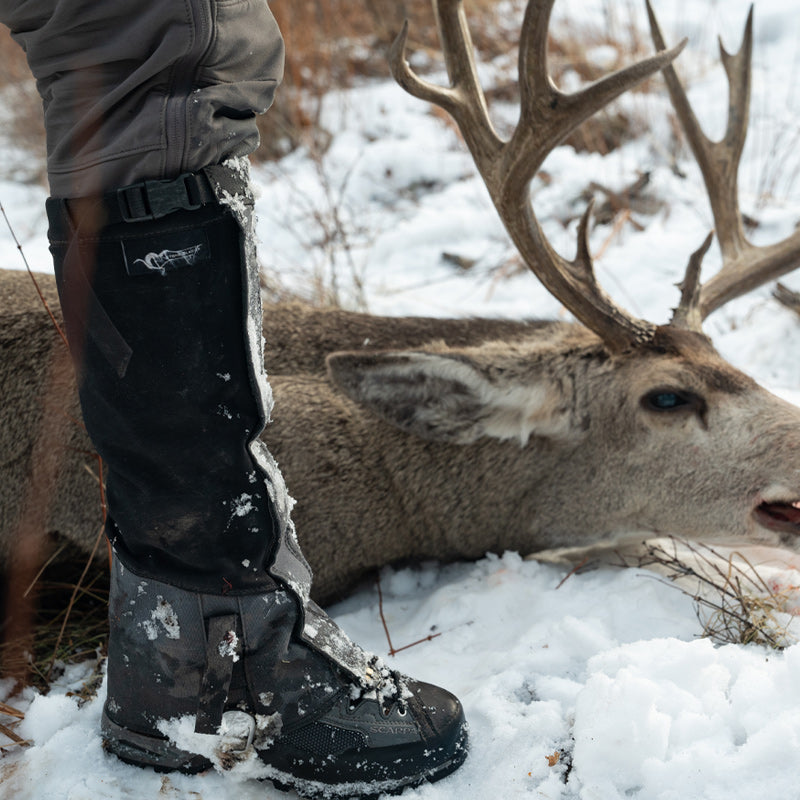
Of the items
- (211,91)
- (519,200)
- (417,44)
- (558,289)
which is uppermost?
(417,44)

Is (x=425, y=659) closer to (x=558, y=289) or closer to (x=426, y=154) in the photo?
(x=558, y=289)

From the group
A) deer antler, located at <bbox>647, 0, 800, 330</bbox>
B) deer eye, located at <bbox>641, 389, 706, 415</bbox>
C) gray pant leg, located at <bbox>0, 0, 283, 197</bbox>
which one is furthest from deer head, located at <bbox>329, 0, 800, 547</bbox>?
gray pant leg, located at <bbox>0, 0, 283, 197</bbox>

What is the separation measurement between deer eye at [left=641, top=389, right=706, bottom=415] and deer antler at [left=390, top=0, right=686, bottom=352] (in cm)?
20

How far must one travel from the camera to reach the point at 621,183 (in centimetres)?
679

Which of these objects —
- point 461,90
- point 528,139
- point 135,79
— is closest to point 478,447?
point 528,139

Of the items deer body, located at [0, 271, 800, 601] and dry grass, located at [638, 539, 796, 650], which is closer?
dry grass, located at [638, 539, 796, 650]

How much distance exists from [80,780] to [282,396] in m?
1.46

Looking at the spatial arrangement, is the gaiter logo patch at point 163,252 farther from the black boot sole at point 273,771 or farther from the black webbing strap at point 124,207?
the black boot sole at point 273,771

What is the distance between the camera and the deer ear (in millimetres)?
2924

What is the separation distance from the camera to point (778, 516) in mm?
2916

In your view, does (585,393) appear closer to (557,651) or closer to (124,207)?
(557,651)

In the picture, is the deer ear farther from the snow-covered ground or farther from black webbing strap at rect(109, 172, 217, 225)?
black webbing strap at rect(109, 172, 217, 225)

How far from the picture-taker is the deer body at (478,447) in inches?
115

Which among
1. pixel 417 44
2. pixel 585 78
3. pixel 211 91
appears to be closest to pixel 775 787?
pixel 211 91
